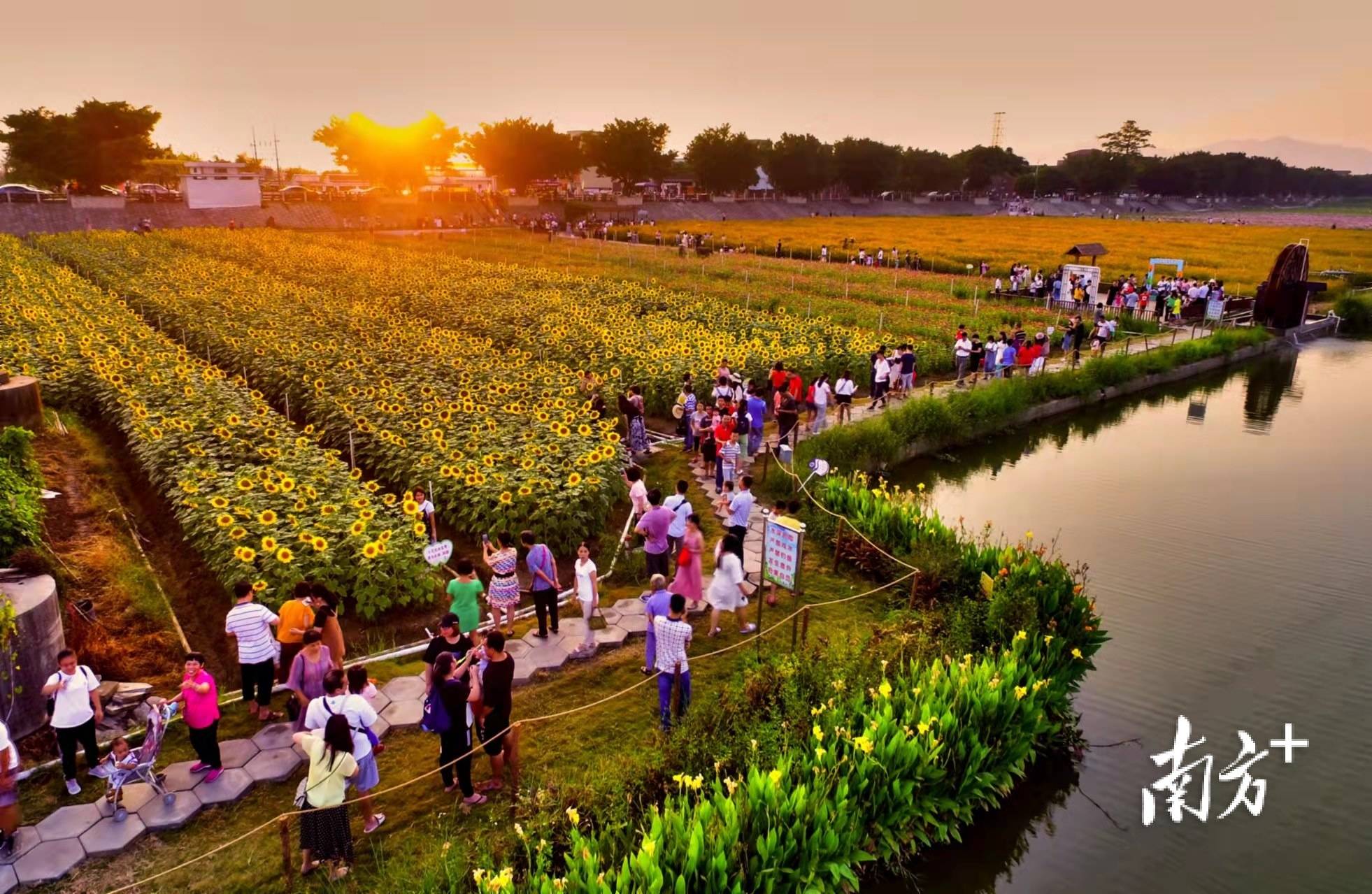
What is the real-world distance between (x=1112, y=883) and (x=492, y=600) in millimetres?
6969

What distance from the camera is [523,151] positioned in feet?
326

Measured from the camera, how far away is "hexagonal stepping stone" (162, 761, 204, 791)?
741 cm

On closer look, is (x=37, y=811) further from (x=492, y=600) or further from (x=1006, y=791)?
(x=1006, y=791)

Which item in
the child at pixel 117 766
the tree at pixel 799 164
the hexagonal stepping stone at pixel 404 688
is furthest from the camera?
the tree at pixel 799 164

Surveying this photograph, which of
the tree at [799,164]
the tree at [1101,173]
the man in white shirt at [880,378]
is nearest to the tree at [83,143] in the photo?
the tree at [799,164]

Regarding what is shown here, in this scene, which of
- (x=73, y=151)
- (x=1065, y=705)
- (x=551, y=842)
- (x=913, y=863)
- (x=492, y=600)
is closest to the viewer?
(x=551, y=842)

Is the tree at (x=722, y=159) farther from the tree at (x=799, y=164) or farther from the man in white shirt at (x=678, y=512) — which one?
the man in white shirt at (x=678, y=512)

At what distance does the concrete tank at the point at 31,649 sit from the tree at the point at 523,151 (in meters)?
98.7

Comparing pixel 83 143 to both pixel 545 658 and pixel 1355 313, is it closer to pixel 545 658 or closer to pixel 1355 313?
pixel 545 658

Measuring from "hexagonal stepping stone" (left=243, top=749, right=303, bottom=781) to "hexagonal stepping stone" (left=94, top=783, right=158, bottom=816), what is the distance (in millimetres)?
767

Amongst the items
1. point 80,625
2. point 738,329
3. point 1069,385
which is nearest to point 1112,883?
point 80,625

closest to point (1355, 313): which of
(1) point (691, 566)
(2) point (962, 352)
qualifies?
(2) point (962, 352)

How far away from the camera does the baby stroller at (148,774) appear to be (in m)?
7.00

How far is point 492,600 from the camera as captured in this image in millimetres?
9812
